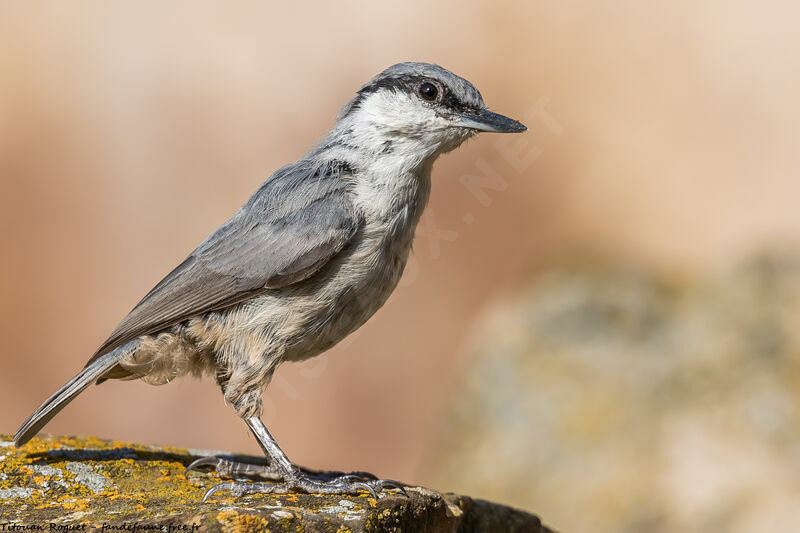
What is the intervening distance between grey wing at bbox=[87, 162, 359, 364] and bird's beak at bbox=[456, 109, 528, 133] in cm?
74

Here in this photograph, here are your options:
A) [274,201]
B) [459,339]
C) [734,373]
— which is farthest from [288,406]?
[274,201]

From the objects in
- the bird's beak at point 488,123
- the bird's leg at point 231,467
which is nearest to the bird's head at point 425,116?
the bird's beak at point 488,123

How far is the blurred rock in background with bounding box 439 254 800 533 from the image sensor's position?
659 centimetres

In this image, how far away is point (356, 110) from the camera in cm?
474

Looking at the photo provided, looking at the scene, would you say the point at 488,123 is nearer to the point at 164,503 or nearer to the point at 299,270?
the point at 299,270

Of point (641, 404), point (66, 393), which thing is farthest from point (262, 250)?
point (641, 404)

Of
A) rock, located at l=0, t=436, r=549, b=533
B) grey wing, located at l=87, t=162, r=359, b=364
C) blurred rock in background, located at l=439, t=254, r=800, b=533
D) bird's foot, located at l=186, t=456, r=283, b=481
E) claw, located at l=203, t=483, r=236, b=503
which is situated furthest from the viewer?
blurred rock in background, located at l=439, t=254, r=800, b=533

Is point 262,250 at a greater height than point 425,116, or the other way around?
point 425,116

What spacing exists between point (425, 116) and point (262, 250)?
1157 mm

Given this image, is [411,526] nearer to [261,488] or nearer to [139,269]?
[261,488]

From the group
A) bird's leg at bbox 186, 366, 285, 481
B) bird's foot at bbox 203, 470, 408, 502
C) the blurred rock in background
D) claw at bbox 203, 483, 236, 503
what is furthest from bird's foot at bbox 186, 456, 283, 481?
the blurred rock in background

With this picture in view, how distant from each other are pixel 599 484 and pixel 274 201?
4216mm

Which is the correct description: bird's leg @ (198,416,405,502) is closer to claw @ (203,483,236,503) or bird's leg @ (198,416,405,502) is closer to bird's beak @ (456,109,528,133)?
claw @ (203,483,236,503)

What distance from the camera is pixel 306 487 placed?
3955 mm
